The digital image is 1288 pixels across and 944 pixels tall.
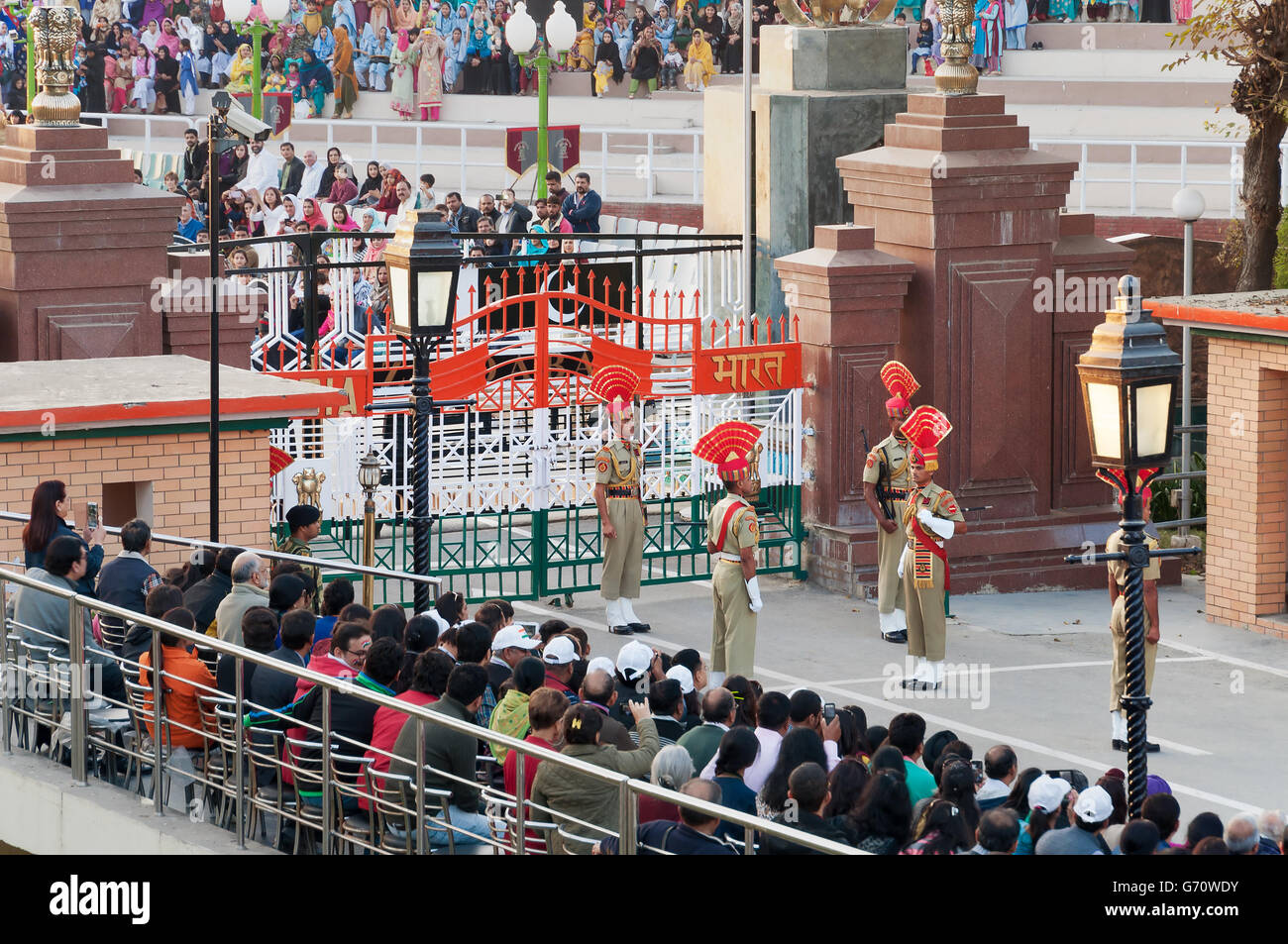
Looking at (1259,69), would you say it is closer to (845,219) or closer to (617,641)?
(845,219)

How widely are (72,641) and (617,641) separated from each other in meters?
6.71

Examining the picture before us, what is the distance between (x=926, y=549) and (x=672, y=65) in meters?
22.4

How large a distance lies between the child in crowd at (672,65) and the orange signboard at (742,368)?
63.0ft

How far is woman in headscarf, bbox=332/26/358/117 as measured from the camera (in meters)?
37.2

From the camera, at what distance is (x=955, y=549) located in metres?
17.5

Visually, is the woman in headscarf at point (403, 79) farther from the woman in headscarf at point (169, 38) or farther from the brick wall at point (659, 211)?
the brick wall at point (659, 211)

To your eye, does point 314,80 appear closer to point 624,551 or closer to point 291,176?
point 291,176

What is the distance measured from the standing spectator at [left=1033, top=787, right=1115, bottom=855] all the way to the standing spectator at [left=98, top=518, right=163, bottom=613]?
4778 mm

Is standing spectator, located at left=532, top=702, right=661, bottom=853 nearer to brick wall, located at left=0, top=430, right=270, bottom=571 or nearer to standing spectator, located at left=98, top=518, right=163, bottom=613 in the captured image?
standing spectator, located at left=98, top=518, right=163, bottom=613

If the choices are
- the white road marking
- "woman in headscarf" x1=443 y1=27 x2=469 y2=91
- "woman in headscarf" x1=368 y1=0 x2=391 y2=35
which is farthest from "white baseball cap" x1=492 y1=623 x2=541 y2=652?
"woman in headscarf" x1=368 y1=0 x2=391 y2=35

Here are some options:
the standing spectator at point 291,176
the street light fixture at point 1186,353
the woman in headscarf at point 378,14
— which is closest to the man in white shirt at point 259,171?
the standing spectator at point 291,176

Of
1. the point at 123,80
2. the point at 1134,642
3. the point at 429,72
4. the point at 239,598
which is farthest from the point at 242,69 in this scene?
the point at 1134,642

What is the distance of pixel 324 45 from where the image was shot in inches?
1465

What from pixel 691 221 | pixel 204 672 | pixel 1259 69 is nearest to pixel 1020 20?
pixel 691 221
